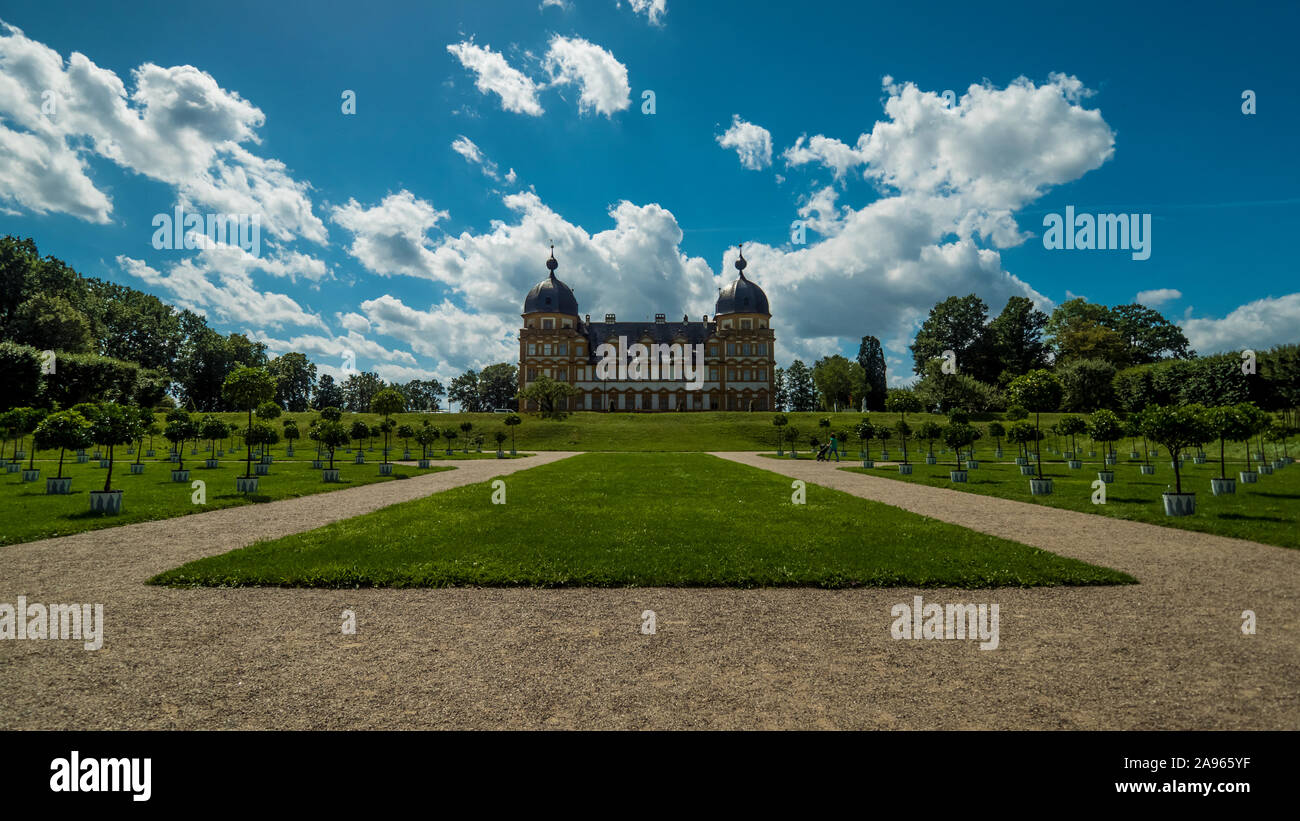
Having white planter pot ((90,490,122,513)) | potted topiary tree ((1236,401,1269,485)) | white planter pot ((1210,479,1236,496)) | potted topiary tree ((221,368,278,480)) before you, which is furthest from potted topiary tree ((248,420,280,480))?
potted topiary tree ((1236,401,1269,485))

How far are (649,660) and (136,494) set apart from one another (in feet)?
68.9

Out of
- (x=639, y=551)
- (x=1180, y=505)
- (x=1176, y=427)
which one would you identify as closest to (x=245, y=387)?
(x=639, y=551)

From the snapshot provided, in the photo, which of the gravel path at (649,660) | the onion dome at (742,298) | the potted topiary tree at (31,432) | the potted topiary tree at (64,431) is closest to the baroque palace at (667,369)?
the onion dome at (742,298)

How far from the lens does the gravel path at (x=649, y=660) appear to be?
14.5ft

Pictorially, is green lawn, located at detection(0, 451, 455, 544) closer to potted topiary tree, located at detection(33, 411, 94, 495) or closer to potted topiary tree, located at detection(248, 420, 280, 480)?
potted topiary tree, located at detection(248, 420, 280, 480)

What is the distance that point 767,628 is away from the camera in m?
6.49

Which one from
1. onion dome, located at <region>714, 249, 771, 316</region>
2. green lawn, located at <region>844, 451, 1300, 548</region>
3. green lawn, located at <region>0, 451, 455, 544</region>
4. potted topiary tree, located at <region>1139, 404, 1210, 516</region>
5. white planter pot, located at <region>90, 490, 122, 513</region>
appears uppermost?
onion dome, located at <region>714, 249, 771, 316</region>

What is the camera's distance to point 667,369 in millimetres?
100688

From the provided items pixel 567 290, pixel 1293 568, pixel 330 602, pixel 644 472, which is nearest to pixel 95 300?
pixel 567 290

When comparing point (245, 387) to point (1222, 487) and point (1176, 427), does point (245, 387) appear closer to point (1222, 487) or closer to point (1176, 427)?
point (1176, 427)

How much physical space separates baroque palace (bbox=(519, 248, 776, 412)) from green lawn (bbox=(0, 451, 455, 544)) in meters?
67.1

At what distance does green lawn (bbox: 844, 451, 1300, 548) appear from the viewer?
1274 cm
